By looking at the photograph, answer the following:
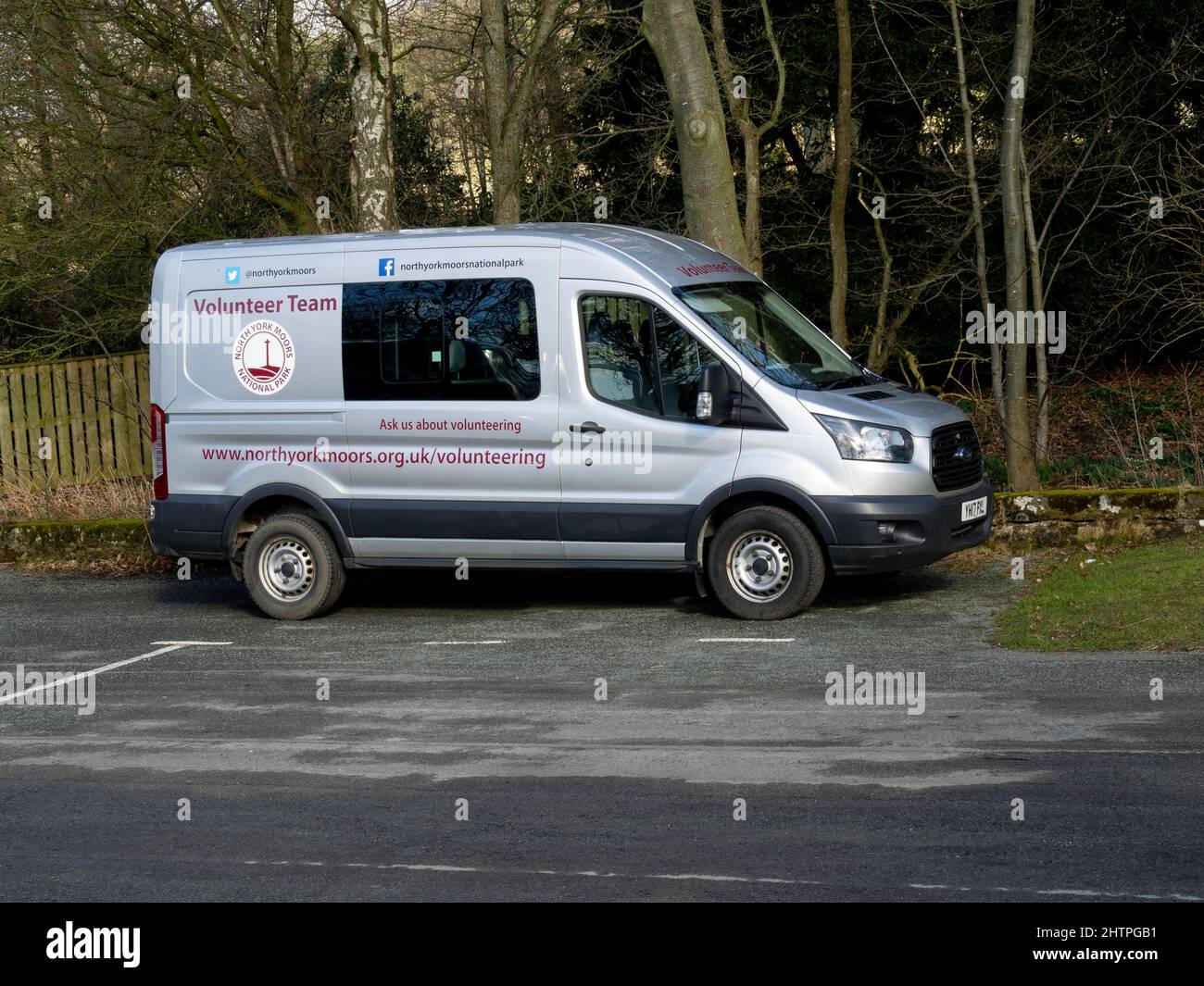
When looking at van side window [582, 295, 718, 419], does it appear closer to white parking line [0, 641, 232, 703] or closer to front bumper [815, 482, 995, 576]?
front bumper [815, 482, 995, 576]

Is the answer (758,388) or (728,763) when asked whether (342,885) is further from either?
(758,388)

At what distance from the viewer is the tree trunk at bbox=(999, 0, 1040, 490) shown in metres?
14.3

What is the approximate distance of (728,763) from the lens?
7277 millimetres

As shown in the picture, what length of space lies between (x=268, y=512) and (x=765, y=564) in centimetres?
386

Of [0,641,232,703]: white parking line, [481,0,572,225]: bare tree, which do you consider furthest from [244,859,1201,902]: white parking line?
[481,0,572,225]: bare tree

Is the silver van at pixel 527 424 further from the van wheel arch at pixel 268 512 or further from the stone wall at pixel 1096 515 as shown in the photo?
→ the stone wall at pixel 1096 515

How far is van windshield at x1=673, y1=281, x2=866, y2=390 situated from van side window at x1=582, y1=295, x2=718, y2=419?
0.82 ft

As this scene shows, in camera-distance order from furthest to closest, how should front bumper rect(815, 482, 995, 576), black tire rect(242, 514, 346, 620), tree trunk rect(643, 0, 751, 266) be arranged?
tree trunk rect(643, 0, 751, 266) → black tire rect(242, 514, 346, 620) → front bumper rect(815, 482, 995, 576)

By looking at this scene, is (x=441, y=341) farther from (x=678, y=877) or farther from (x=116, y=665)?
(x=678, y=877)

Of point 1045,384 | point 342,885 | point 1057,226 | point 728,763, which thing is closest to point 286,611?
point 728,763

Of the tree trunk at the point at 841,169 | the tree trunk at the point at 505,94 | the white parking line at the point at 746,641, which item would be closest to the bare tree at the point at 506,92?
the tree trunk at the point at 505,94

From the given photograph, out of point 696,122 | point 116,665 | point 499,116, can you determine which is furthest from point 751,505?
point 499,116

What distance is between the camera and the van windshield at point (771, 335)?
10.7 metres
